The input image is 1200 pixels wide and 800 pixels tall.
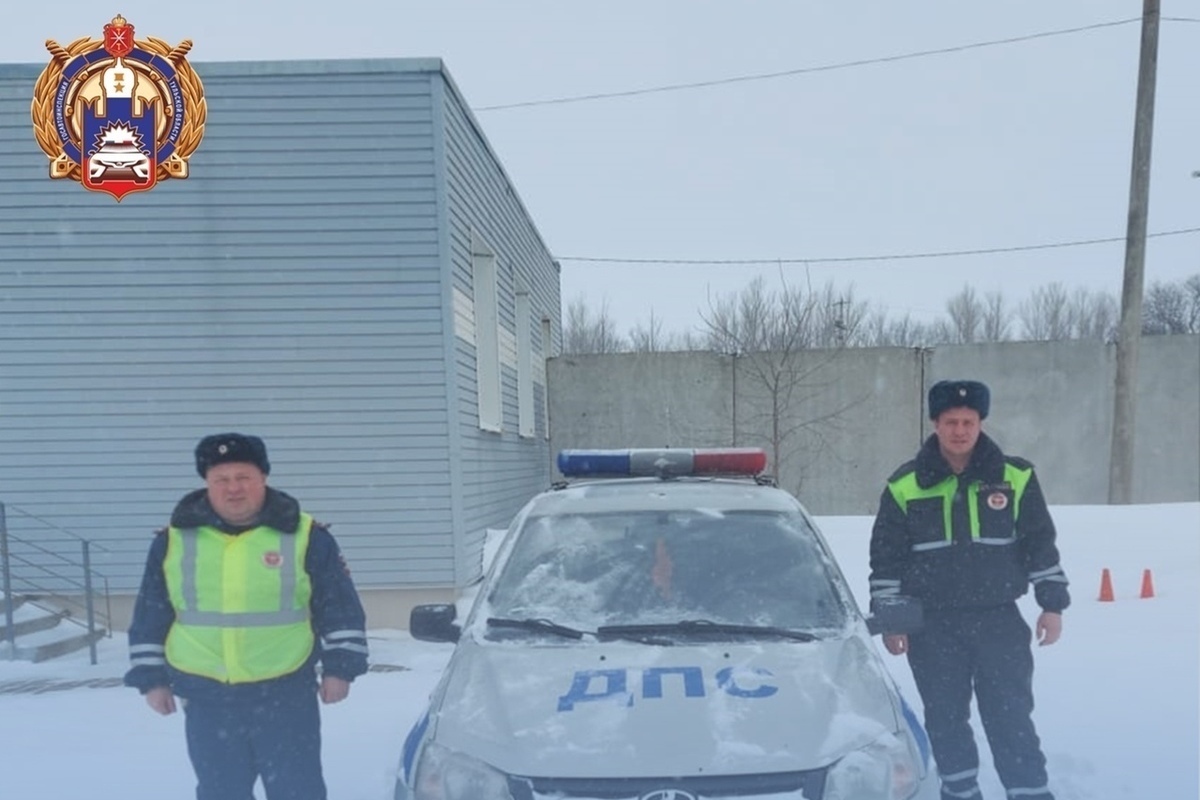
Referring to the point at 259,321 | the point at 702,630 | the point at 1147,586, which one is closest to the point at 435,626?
the point at 702,630

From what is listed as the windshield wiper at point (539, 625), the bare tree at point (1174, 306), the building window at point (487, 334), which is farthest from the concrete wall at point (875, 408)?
the bare tree at point (1174, 306)

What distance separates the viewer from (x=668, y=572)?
3.71 meters

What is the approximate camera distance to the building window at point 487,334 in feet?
37.2

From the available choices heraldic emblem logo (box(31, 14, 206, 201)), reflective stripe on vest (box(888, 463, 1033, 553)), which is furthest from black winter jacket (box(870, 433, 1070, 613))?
heraldic emblem logo (box(31, 14, 206, 201))

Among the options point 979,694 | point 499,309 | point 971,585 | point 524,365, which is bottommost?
point 979,694

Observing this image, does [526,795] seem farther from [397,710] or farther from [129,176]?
[129,176]

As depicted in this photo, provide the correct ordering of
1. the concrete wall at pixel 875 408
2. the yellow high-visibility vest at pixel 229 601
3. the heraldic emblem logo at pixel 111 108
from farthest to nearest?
the concrete wall at pixel 875 408, the heraldic emblem logo at pixel 111 108, the yellow high-visibility vest at pixel 229 601

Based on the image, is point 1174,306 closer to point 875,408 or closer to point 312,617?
point 875,408

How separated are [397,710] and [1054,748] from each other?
12.0ft

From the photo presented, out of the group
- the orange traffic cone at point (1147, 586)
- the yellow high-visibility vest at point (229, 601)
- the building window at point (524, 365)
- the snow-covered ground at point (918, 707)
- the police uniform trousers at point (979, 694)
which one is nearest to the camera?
the yellow high-visibility vest at point (229, 601)

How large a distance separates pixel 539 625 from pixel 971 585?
1789 millimetres

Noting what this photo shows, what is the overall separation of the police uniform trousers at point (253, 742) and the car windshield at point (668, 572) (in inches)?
31.4

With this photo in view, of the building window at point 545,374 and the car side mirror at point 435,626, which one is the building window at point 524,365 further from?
the car side mirror at point 435,626

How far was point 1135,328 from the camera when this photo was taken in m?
13.5
